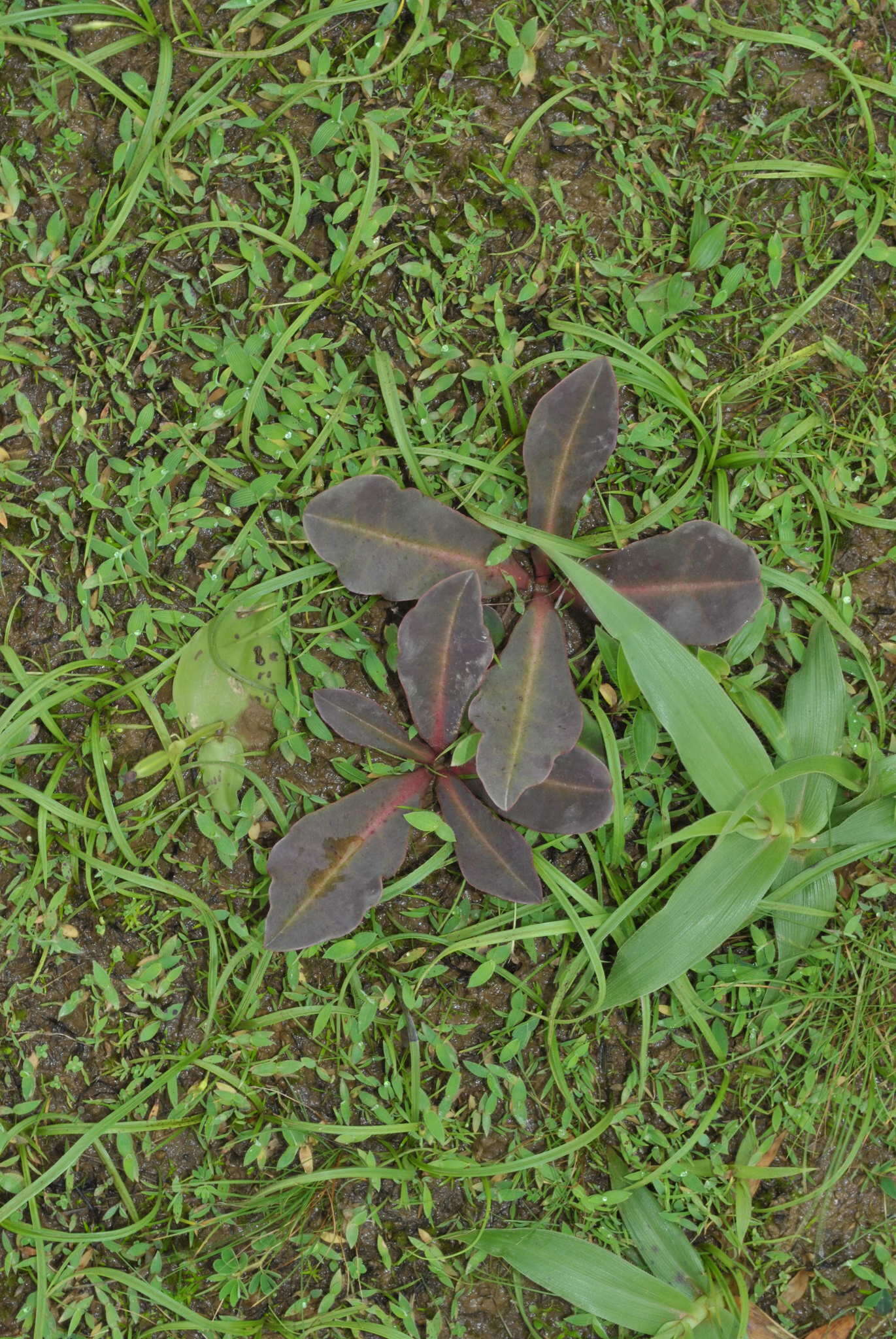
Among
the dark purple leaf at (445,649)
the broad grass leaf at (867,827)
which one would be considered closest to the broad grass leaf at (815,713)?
the broad grass leaf at (867,827)

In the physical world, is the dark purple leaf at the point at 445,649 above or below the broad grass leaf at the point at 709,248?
below

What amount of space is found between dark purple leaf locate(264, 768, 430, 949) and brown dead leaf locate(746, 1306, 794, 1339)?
3.88 ft

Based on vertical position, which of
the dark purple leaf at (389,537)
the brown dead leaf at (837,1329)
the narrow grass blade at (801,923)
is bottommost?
the brown dead leaf at (837,1329)

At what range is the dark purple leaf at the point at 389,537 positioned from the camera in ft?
5.77

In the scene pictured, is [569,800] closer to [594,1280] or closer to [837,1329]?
[594,1280]

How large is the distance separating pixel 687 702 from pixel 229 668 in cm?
90

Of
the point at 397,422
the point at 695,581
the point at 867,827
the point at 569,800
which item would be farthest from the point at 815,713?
the point at 397,422

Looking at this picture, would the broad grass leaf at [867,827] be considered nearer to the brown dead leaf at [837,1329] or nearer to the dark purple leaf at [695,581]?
the dark purple leaf at [695,581]

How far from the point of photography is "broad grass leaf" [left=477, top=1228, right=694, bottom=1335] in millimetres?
1801

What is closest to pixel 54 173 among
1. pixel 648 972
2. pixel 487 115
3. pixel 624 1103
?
pixel 487 115

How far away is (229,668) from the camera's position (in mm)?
1848

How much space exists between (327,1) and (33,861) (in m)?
1.83

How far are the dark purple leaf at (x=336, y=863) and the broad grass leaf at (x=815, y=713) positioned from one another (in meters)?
0.78

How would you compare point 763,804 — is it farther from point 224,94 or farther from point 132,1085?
point 224,94
